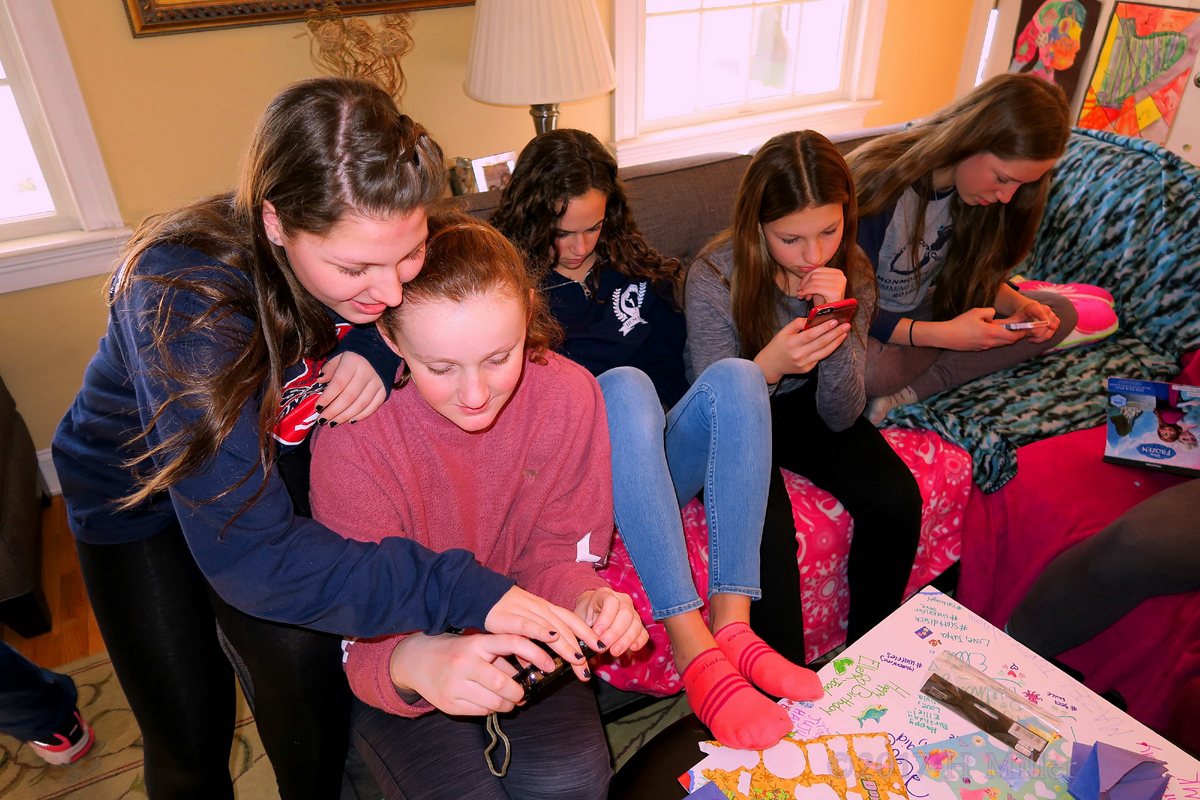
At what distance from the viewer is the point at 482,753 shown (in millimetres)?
1033

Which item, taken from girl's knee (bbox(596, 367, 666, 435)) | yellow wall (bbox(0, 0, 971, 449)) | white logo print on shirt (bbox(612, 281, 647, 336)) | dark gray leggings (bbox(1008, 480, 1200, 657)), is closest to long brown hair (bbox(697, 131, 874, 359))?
white logo print on shirt (bbox(612, 281, 647, 336))

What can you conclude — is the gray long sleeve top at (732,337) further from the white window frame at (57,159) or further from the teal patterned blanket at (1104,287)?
the white window frame at (57,159)

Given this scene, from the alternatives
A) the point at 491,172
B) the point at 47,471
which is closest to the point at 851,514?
the point at 491,172

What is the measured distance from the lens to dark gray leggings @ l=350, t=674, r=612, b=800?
3.27 feet

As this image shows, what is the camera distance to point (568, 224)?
1510 millimetres

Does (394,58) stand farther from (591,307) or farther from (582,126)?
(591,307)

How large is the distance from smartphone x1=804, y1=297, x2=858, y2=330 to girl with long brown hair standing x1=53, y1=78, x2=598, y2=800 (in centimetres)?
78

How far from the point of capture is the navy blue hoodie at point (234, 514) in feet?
2.75

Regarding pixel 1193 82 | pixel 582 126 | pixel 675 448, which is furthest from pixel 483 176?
pixel 1193 82

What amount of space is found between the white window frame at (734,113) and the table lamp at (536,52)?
702 mm

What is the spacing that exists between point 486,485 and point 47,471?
6.35 feet

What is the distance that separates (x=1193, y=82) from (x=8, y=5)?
350 centimetres

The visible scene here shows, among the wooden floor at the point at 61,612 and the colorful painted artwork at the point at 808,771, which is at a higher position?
the colorful painted artwork at the point at 808,771

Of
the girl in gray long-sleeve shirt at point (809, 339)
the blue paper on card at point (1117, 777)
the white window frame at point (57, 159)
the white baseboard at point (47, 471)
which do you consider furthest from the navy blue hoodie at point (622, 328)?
the white baseboard at point (47, 471)
